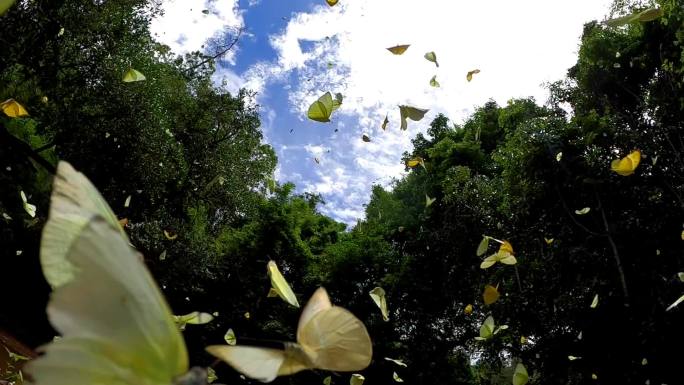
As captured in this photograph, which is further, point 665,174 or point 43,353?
point 665,174

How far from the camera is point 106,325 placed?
0.20 meters

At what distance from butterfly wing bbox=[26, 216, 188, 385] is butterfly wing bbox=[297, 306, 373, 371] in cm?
10

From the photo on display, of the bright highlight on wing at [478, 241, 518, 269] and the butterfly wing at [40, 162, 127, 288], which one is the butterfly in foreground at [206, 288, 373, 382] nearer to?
the butterfly wing at [40, 162, 127, 288]

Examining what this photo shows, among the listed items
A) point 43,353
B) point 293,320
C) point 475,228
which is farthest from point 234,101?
point 43,353

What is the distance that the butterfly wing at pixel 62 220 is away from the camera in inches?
9.5

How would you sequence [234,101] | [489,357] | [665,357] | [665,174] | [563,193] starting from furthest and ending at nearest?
[234,101]
[489,357]
[563,193]
[665,174]
[665,357]

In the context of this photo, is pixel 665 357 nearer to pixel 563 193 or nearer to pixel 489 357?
pixel 563 193

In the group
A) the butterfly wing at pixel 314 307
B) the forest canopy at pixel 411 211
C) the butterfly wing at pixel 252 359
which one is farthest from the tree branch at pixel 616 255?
the butterfly wing at pixel 252 359

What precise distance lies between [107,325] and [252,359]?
71mm

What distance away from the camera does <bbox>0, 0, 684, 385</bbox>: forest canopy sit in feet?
25.3

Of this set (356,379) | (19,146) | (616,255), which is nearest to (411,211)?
(616,255)

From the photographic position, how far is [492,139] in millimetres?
14367

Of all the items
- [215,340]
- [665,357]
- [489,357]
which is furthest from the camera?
[215,340]

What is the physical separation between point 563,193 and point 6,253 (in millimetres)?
10542
